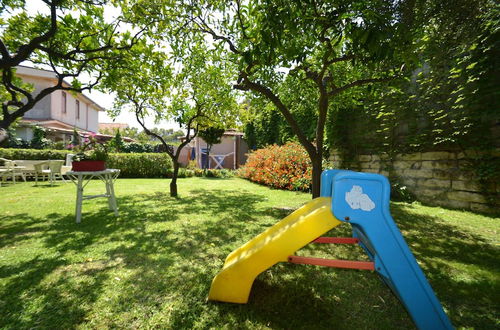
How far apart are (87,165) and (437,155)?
309 inches

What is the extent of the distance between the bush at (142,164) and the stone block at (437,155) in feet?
37.7

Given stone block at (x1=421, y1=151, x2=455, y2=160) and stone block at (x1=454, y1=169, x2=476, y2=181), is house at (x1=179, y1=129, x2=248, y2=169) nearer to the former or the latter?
stone block at (x1=421, y1=151, x2=455, y2=160)

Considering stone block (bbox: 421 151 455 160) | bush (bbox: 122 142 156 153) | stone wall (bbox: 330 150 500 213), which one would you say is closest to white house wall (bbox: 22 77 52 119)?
bush (bbox: 122 142 156 153)

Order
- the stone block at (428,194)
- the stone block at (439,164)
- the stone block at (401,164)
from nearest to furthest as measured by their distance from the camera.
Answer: the stone block at (439,164), the stone block at (428,194), the stone block at (401,164)

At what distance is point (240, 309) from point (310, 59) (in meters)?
4.90

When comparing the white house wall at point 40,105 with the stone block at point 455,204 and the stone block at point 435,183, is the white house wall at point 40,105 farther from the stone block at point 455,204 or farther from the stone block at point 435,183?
the stone block at point 455,204

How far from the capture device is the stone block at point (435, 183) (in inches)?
223

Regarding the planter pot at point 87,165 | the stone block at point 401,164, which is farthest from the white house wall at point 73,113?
the stone block at point 401,164

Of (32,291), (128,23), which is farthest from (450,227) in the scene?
(128,23)

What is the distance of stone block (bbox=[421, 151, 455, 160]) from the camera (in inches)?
218

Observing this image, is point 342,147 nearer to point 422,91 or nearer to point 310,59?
point 422,91

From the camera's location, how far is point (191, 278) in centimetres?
239

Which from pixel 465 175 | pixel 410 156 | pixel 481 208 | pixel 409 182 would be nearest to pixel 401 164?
pixel 410 156

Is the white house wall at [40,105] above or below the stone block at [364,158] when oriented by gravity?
above
